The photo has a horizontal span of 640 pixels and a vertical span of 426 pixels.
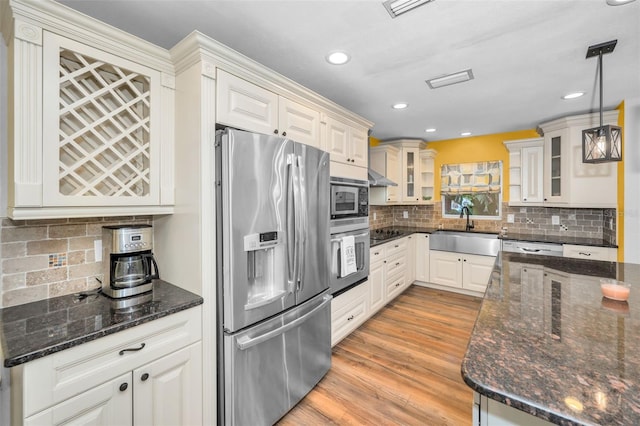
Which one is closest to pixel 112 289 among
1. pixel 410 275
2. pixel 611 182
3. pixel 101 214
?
pixel 101 214

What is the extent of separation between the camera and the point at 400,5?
147cm

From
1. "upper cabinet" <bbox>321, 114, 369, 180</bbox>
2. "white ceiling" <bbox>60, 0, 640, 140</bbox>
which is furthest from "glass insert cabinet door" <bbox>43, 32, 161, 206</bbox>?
"upper cabinet" <bbox>321, 114, 369, 180</bbox>

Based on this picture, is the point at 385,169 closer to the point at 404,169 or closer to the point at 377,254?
the point at 404,169

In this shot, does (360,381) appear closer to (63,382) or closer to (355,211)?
(355,211)

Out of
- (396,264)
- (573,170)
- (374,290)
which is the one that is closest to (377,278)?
(374,290)

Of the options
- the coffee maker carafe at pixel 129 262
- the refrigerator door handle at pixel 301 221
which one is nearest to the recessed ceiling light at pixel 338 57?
the refrigerator door handle at pixel 301 221

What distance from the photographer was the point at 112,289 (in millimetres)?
1542

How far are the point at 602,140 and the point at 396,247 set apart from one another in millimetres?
2402

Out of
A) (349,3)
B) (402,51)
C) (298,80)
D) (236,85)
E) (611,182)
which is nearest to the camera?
(349,3)

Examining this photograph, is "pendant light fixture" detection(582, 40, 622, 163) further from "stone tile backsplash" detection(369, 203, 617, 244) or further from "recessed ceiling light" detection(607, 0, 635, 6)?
"stone tile backsplash" detection(369, 203, 617, 244)

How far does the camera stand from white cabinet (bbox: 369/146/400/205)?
14.0 feet

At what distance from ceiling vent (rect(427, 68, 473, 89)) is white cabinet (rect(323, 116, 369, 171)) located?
2.62 ft

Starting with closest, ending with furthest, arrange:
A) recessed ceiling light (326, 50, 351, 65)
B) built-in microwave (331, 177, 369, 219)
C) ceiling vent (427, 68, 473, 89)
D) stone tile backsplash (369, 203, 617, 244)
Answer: recessed ceiling light (326, 50, 351, 65)
ceiling vent (427, 68, 473, 89)
built-in microwave (331, 177, 369, 219)
stone tile backsplash (369, 203, 617, 244)

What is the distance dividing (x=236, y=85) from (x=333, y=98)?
4.51 feet
